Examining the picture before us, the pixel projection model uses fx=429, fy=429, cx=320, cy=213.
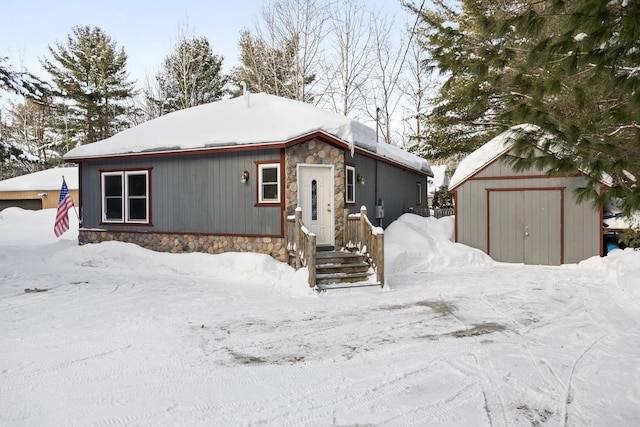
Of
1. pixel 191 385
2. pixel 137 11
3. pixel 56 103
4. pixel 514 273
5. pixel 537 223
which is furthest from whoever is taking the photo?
pixel 56 103

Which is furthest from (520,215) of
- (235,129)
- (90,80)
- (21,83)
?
(90,80)

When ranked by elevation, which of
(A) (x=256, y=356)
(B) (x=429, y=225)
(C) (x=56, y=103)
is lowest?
(A) (x=256, y=356)

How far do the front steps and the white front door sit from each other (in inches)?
41.3

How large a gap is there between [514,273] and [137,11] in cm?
1683

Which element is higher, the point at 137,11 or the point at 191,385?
the point at 137,11

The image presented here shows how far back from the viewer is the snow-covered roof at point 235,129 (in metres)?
9.95

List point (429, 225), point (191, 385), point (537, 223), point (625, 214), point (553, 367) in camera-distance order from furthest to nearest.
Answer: point (429, 225) < point (537, 223) < point (553, 367) < point (191, 385) < point (625, 214)

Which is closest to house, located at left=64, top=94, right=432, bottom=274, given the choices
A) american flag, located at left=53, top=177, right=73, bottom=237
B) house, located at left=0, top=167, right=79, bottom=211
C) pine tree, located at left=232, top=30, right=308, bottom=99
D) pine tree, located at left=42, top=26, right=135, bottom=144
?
american flag, located at left=53, top=177, right=73, bottom=237

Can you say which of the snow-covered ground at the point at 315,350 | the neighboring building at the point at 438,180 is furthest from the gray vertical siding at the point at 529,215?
the neighboring building at the point at 438,180

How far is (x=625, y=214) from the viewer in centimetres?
274

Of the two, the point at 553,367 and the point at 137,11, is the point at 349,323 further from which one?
the point at 137,11

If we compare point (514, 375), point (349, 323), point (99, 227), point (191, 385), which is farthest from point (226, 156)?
point (514, 375)

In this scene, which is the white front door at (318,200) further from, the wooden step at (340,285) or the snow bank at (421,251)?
the wooden step at (340,285)

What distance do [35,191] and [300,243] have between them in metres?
22.0
